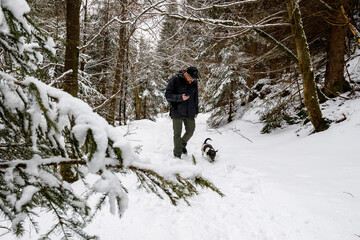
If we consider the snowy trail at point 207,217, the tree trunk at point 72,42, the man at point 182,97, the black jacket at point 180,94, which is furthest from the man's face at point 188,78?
the snowy trail at point 207,217

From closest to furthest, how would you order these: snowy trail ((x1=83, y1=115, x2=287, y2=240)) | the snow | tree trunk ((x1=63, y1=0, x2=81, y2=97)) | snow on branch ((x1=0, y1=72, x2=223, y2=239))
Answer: snow on branch ((x1=0, y1=72, x2=223, y2=239)) → the snow → snowy trail ((x1=83, y1=115, x2=287, y2=240)) → tree trunk ((x1=63, y1=0, x2=81, y2=97))

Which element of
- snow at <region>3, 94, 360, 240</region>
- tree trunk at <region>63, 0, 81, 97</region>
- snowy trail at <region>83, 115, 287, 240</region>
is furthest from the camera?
tree trunk at <region>63, 0, 81, 97</region>

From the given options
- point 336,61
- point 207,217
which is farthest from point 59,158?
point 336,61

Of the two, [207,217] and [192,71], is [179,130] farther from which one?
[207,217]

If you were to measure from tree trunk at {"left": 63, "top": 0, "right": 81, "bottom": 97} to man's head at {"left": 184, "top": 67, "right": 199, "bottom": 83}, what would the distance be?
2283mm

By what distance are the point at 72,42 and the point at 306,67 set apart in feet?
17.6

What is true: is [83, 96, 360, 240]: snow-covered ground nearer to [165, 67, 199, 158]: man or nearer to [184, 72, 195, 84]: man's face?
[165, 67, 199, 158]: man

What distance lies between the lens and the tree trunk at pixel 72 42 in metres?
3.30

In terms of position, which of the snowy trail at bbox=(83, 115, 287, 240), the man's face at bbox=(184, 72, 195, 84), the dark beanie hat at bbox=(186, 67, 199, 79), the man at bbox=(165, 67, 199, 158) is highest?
the dark beanie hat at bbox=(186, 67, 199, 79)

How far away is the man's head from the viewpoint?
4.43 m

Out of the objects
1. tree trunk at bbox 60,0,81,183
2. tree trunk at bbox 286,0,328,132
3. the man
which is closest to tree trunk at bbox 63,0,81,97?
tree trunk at bbox 60,0,81,183

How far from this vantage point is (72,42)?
331cm

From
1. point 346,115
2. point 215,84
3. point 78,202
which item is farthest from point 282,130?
point 78,202

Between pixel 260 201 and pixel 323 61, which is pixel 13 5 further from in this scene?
pixel 323 61
